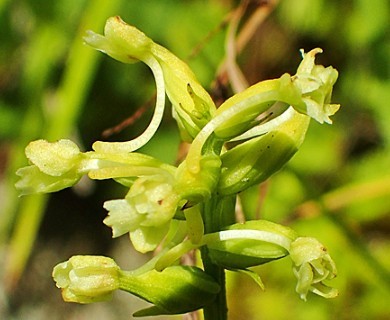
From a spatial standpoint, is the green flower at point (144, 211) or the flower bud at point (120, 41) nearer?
the green flower at point (144, 211)

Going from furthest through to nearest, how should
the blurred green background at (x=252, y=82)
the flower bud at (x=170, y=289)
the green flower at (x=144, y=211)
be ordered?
the blurred green background at (x=252, y=82)
the flower bud at (x=170, y=289)
the green flower at (x=144, y=211)

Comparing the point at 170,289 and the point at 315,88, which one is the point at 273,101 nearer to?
the point at 315,88

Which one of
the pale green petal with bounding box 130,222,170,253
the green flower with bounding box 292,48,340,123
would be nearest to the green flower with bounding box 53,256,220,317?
the pale green petal with bounding box 130,222,170,253

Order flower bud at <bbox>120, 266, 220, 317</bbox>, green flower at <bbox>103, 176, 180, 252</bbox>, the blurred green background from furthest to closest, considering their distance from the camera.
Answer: the blurred green background < flower bud at <bbox>120, 266, 220, 317</bbox> < green flower at <bbox>103, 176, 180, 252</bbox>

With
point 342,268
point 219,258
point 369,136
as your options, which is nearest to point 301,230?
point 342,268

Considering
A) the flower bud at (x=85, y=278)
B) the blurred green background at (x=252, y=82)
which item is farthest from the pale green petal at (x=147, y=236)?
the blurred green background at (x=252, y=82)

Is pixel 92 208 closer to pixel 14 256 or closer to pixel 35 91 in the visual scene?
pixel 35 91

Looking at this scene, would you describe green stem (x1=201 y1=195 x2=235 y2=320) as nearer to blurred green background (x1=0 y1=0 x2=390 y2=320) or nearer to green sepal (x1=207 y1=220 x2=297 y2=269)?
green sepal (x1=207 y1=220 x2=297 y2=269)

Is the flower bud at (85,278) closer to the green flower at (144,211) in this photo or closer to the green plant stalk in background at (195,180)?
the green plant stalk in background at (195,180)
